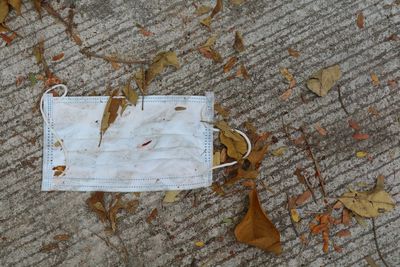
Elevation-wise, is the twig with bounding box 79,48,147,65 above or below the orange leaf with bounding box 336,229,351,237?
above

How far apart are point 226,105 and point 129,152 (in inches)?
20.2

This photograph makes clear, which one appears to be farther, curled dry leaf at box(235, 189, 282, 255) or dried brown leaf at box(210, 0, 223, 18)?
dried brown leaf at box(210, 0, 223, 18)

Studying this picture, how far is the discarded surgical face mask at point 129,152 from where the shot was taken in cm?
215

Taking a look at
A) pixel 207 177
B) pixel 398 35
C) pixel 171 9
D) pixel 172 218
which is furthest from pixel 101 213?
pixel 398 35

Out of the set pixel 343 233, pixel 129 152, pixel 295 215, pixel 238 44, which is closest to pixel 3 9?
pixel 129 152

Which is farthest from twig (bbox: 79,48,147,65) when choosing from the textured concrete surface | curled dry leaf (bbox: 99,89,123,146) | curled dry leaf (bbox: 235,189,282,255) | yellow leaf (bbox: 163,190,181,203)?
curled dry leaf (bbox: 235,189,282,255)

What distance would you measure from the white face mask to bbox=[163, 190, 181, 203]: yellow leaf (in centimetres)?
2

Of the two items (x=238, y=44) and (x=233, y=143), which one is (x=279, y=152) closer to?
(x=233, y=143)

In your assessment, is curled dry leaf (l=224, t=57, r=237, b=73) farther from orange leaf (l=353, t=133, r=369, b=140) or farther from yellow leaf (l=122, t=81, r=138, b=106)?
orange leaf (l=353, t=133, r=369, b=140)

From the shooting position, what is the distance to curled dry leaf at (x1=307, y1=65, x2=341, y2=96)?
2158 mm

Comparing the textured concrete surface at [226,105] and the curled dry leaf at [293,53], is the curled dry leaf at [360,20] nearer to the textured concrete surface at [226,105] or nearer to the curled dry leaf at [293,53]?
the textured concrete surface at [226,105]

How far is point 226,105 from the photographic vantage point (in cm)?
218

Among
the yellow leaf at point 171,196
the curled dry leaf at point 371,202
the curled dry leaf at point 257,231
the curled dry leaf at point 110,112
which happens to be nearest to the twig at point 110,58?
the curled dry leaf at point 110,112

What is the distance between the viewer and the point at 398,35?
2205mm
